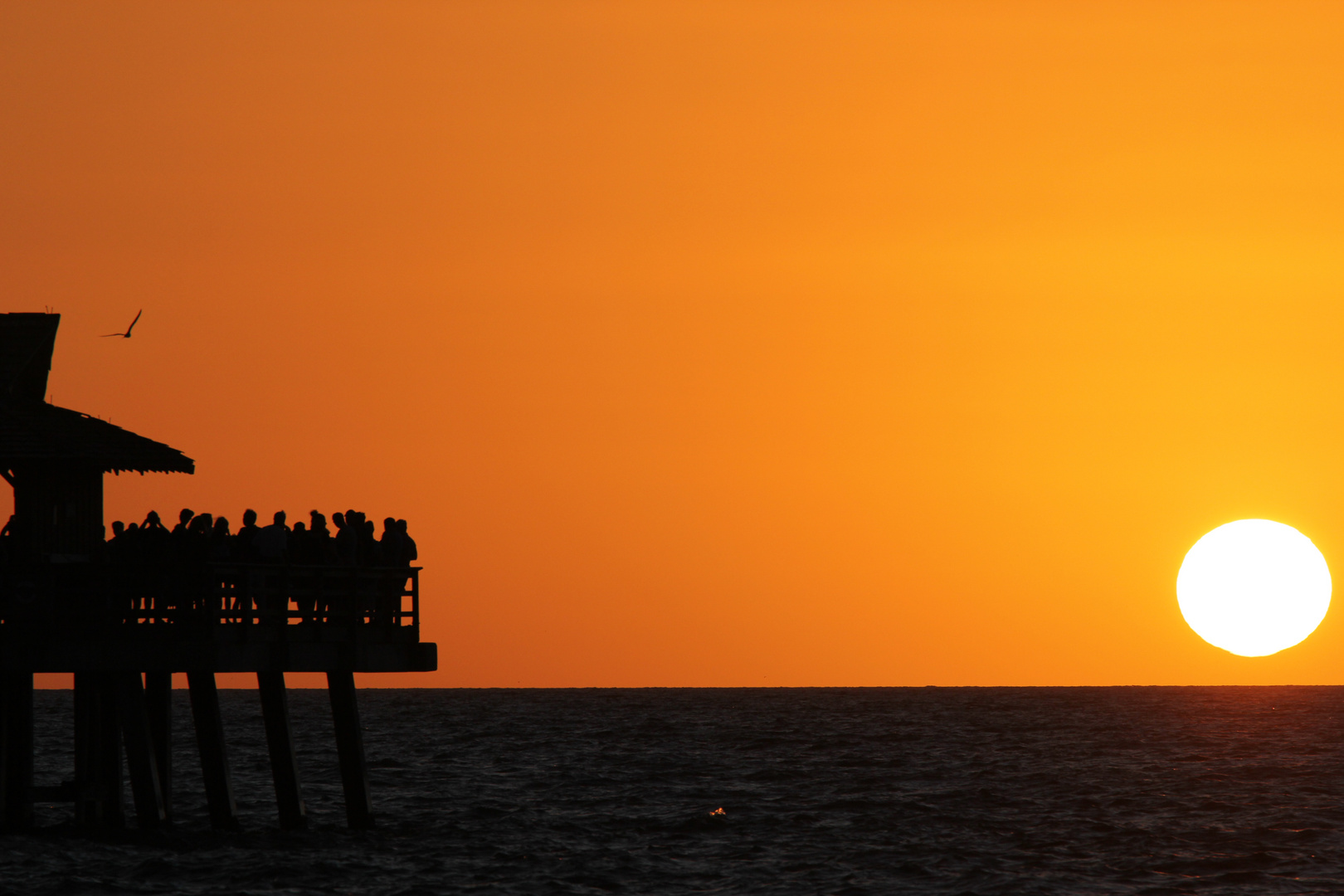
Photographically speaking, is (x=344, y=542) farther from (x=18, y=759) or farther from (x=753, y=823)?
(x=753, y=823)

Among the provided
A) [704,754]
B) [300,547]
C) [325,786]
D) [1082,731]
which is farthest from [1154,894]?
[1082,731]

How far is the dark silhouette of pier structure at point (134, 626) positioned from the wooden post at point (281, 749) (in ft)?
0.11

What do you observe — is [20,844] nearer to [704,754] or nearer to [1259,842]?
[1259,842]

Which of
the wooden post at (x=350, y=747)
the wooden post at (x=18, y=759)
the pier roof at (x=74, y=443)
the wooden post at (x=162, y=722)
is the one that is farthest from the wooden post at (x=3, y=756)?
the wooden post at (x=350, y=747)

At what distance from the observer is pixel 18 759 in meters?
27.9

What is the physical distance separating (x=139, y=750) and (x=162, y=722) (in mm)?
1378

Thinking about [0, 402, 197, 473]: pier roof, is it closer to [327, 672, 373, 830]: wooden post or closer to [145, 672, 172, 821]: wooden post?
[145, 672, 172, 821]: wooden post

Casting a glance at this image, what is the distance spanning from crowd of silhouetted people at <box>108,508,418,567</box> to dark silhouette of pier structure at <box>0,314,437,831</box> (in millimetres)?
107

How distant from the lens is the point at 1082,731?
90.4 m

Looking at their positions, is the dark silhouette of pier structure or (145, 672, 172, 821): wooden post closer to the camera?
the dark silhouette of pier structure

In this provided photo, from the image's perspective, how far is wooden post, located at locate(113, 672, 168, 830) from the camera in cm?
2816

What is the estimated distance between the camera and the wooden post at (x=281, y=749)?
2903 centimetres

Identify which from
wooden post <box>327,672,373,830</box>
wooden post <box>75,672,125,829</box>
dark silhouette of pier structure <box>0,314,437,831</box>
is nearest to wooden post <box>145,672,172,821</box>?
dark silhouette of pier structure <box>0,314,437,831</box>

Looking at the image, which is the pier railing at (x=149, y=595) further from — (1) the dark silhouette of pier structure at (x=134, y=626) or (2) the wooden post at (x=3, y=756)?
(2) the wooden post at (x=3, y=756)
